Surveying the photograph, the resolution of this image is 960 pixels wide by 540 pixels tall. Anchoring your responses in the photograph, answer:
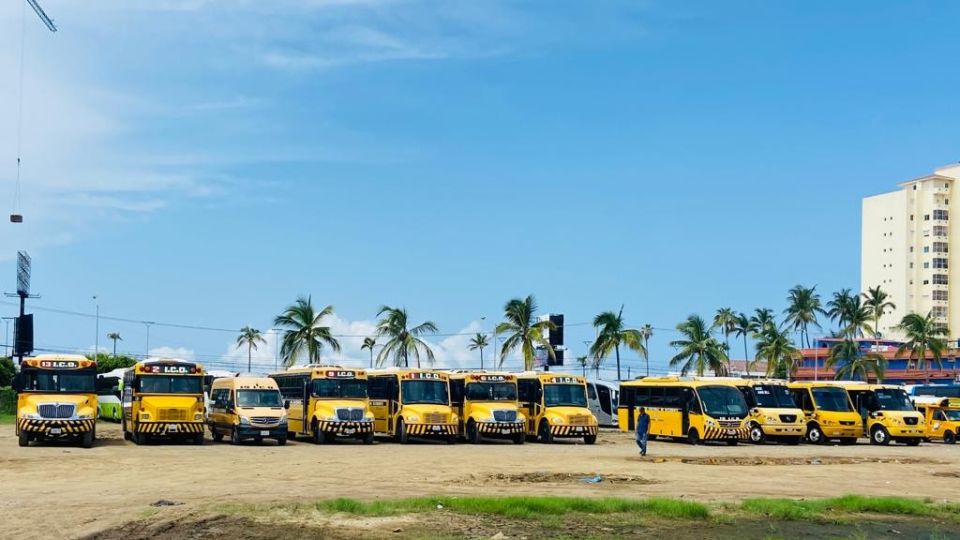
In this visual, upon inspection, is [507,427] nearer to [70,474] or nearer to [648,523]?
[70,474]

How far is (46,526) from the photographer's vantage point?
1543 centimetres

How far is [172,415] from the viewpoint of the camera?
34469 mm

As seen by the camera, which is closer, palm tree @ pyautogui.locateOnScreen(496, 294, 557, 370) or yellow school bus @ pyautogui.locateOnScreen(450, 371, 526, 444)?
yellow school bus @ pyautogui.locateOnScreen(450, 371, 526, 444)

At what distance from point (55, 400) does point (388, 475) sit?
46.3 feet

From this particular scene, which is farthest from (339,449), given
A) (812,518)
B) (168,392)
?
(812,518)

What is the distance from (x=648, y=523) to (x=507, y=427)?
23.0m

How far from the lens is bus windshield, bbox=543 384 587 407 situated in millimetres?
41594

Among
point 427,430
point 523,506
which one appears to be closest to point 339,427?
point 427,430

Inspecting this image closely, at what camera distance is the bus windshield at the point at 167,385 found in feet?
114

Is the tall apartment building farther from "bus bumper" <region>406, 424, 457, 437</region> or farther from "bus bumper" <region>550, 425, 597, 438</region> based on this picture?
"bus bumper" <region>406, 424, 457, 437</region>

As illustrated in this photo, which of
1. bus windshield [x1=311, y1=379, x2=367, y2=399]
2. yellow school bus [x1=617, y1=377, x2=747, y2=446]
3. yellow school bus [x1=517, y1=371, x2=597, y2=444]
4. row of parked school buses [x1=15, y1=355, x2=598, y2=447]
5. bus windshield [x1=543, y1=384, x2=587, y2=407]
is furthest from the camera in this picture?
bus windshield [x1=543, y1=384, x2=587, y2=407]

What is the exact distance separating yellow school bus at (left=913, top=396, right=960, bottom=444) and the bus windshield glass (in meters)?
21.0

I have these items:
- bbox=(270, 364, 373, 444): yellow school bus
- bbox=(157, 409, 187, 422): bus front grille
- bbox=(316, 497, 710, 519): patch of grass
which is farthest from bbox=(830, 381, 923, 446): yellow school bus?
bbox=(316, 497, 710, 519): patch of grass

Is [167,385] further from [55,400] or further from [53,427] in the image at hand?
[53,427]
